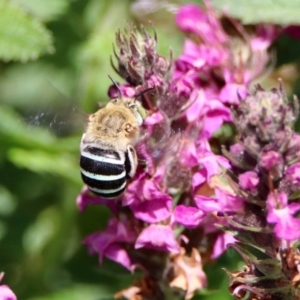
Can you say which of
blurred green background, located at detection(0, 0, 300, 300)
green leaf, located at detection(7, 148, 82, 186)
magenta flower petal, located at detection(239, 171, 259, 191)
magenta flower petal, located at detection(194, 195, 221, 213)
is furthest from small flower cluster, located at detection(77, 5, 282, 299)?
green leaf, located at detection(7, 148, 82, 186)

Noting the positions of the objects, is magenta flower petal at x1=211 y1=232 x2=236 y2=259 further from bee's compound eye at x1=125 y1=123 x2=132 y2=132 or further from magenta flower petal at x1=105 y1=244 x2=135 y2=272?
bee's compound eye at x1=125 y1=123 x2=132 y2=132

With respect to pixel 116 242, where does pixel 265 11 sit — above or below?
above

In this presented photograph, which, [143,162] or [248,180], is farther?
[143,162]

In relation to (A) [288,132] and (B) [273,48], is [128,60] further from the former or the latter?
(B) [273,48]

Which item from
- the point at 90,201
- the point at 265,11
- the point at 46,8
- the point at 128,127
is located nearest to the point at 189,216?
the point at 128,127

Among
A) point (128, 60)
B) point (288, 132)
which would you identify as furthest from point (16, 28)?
point (288, 132)

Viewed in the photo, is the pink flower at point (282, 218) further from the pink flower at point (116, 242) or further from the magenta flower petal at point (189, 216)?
the pink flower at point (116, 242)

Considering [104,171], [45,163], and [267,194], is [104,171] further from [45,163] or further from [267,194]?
[45,163]

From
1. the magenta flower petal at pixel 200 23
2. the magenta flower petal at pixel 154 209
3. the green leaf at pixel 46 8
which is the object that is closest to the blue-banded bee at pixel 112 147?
the magenta flower petal at pixel 154 209
